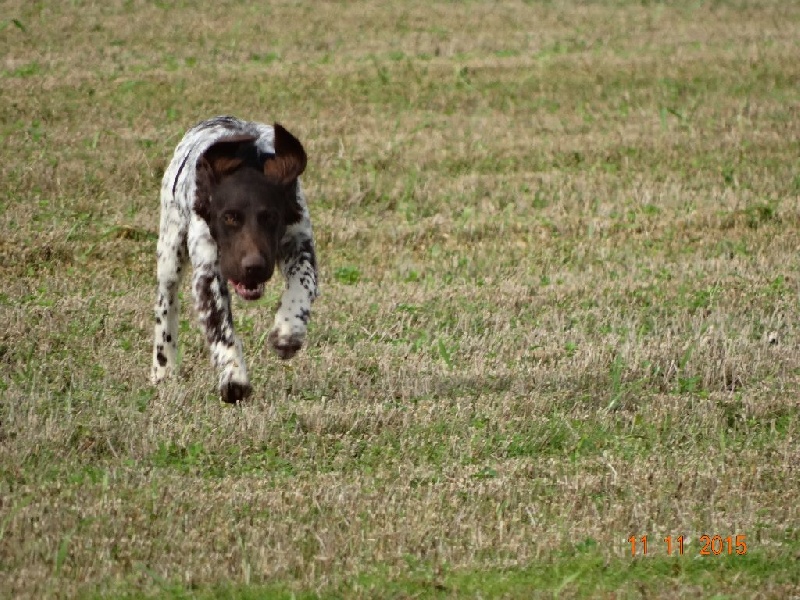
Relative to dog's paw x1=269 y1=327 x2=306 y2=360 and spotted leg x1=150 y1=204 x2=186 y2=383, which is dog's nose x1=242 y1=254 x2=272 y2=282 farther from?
spotted leg x1=150 y1=204 x2=186 y2=383

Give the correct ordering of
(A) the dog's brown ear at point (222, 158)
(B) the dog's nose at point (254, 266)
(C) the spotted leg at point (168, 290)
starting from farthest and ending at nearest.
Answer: (C) the spotted leg at point (168, 290)
(A) the dog's brown ear at point (222, 158)
(B) the dog's nose at point (254, 266)

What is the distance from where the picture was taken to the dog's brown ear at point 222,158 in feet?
21.9

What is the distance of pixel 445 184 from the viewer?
41.1ft

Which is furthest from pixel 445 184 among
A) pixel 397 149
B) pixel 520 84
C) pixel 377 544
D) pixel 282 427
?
pixel 377 544

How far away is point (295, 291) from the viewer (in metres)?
6.80

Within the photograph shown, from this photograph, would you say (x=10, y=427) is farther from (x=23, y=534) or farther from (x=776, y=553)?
(x=776, y=553)

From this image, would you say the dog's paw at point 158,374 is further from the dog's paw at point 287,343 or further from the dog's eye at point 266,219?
the dog's eye at point 266,219

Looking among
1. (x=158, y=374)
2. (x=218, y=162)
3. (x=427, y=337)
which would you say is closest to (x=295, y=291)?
(x=218, y=162)

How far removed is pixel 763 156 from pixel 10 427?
904 cm

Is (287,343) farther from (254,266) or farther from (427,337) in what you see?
(427,337)

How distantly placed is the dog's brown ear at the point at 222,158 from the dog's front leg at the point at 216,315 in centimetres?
34
